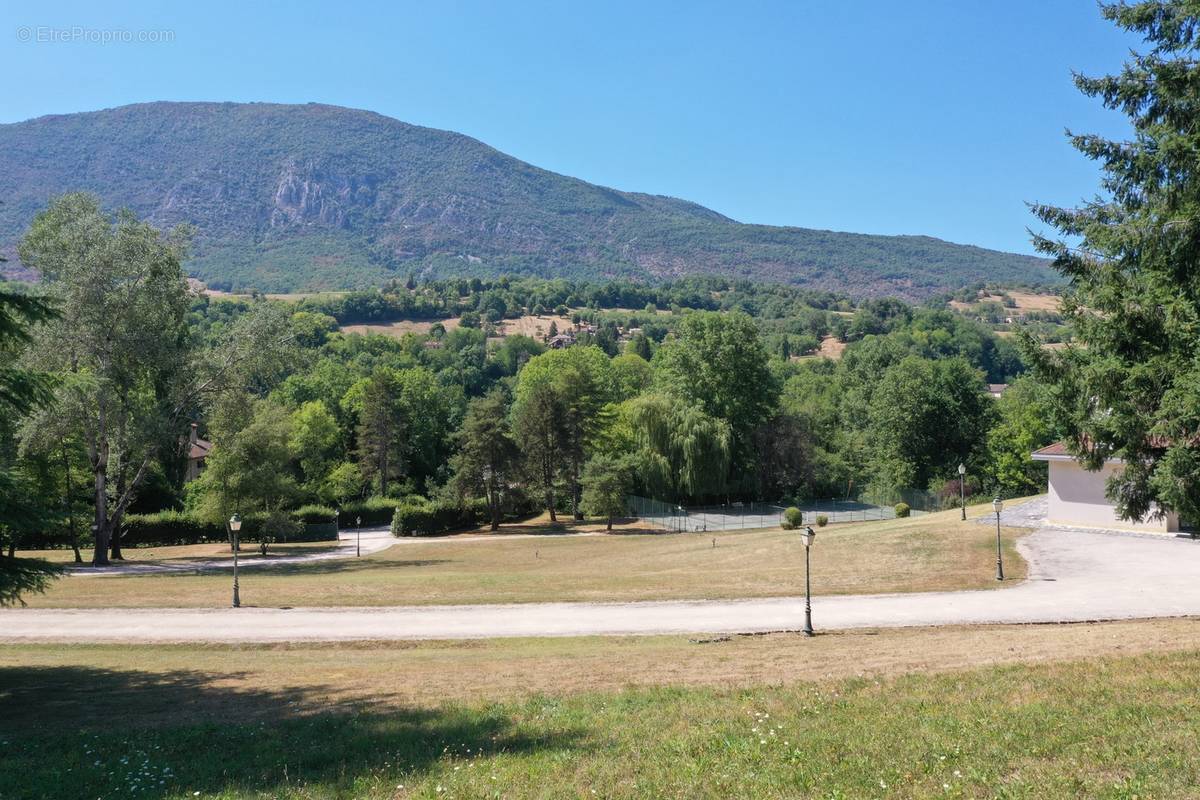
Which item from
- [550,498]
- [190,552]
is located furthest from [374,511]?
[190,552]

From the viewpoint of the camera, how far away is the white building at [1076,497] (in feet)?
109

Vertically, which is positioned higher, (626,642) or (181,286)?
(181,286)

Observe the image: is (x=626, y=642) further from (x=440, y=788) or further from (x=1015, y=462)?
(x=1015, y=462)

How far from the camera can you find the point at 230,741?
1027 cm

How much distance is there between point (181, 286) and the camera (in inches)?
1594

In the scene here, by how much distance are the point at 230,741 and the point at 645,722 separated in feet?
15.8

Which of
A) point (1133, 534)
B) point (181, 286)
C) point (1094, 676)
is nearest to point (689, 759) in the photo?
point (1094, 676)

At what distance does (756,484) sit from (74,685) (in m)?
55.9

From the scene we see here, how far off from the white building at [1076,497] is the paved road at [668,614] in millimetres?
6484

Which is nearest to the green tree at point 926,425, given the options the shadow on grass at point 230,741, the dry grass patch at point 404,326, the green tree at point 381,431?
the green tree at point 381,431

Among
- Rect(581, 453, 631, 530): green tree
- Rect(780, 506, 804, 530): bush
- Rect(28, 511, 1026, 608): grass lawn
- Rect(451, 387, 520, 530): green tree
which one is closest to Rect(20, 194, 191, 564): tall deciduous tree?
Rect(28, 511, 1026, 608): grass lawn

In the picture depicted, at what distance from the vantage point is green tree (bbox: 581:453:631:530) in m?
56.3

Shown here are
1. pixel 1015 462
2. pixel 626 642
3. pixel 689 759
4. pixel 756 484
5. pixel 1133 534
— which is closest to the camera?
pixel 689 759

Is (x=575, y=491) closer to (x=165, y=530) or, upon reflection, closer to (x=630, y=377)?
(x=165, y=530)
